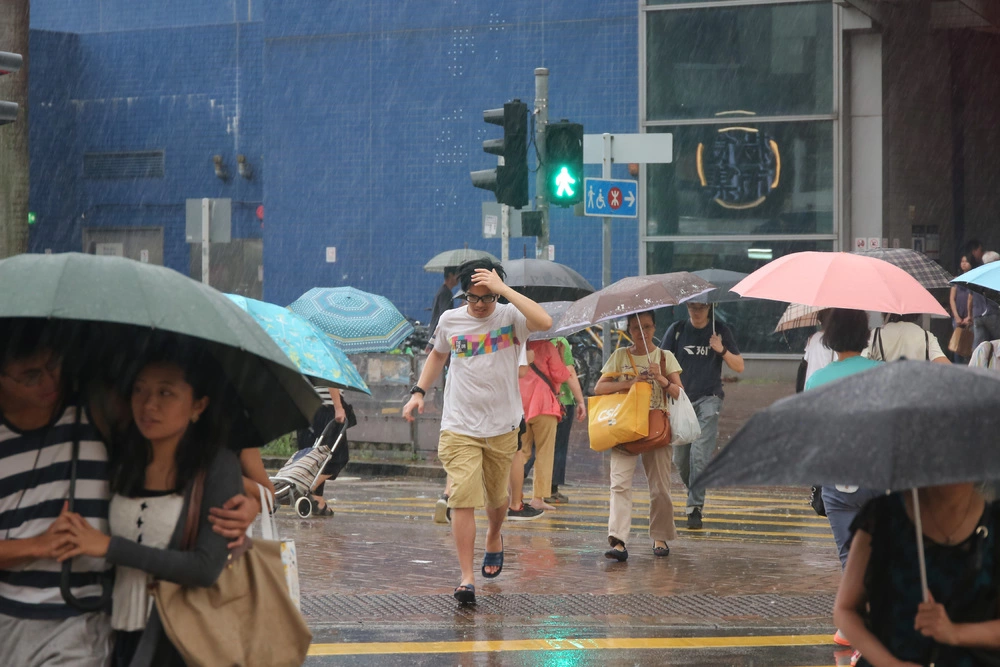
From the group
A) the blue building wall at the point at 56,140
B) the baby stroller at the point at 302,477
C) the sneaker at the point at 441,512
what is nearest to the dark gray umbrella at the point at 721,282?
the sneaker at the point at 441,512

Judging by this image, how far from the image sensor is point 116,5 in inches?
1369

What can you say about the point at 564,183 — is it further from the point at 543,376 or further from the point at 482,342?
the point at 482,342

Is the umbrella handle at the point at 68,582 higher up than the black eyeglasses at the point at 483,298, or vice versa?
the black eyeglasses at the point at 483,298

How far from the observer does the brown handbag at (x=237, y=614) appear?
337 centimetres

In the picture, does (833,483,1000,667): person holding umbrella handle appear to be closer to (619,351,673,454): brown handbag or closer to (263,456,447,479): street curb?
(619,351,673,454): brown handbag

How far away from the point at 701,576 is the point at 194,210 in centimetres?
1171

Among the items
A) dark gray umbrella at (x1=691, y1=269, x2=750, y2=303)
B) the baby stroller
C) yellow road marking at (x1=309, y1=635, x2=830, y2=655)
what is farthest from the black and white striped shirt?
dark gray umbrella at (x1=691, y1=269, x2=750, y2=303)

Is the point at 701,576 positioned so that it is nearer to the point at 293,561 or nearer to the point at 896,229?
the point at 293,561

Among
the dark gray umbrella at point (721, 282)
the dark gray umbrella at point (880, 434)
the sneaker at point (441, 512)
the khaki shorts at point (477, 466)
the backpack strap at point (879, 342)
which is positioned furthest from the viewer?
the dark gray umbrella at point (721, 282)

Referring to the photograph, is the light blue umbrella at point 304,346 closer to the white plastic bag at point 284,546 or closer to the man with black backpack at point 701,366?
the white plastic bag at point 284,546

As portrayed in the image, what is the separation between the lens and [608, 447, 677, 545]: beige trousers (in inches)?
358

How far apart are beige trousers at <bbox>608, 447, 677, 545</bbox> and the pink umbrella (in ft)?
8.02

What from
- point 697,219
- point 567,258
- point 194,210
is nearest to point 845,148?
point 697,219

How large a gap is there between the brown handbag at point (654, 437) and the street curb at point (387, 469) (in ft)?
15.4
